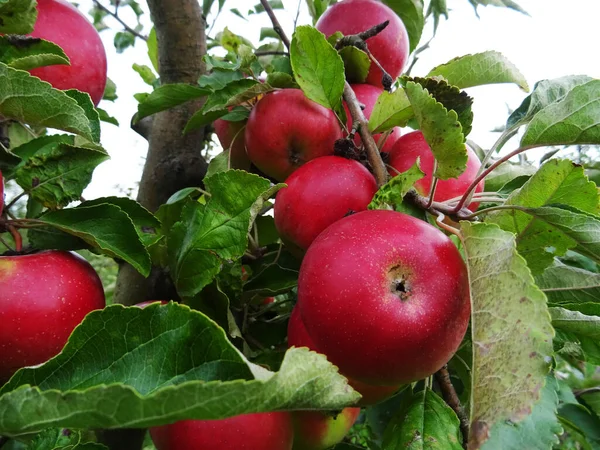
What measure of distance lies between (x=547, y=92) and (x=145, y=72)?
0.99 meters

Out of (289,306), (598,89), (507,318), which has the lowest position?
(289,306)

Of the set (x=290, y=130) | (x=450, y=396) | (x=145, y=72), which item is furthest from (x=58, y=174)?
(x=145, y=72)

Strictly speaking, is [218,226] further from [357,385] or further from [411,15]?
[411,15]

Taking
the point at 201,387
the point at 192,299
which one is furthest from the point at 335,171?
the point at 201,387

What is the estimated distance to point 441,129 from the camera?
0.52m

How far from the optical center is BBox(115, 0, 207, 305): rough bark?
99 cm

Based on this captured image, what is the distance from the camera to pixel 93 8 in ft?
5.85

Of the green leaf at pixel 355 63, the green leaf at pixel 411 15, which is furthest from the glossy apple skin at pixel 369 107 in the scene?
the green leaf at pixel 411 15

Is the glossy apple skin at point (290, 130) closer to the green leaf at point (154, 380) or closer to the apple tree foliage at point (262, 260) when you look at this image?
the apple tree foliage at point (262, 260)

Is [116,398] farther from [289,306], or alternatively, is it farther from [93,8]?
[93,8]

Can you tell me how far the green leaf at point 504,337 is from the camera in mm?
401

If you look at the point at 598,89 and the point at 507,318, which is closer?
the point at 507,318

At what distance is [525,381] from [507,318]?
0.05 metres

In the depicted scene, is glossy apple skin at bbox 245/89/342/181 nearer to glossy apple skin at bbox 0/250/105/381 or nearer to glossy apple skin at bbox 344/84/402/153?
glossy apple skin at bbox 344/84/402/153
